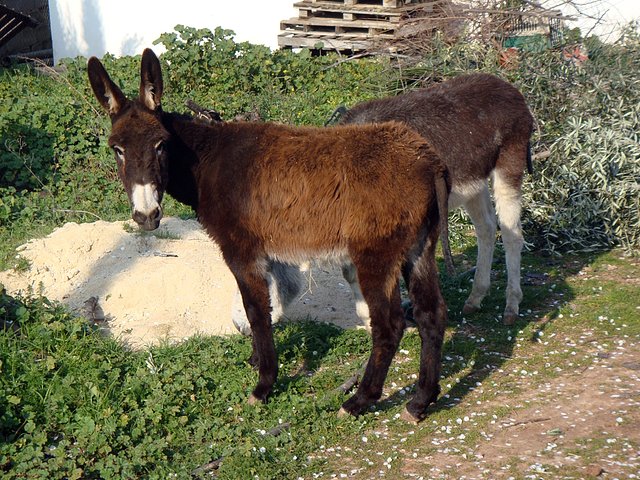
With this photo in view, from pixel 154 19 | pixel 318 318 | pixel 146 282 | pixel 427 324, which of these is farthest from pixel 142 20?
pixel 427 324

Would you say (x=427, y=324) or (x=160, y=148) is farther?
(x=160, y=148)

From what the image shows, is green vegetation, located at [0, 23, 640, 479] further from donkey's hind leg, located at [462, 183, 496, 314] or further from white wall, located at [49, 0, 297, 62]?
white wall, located at [49, 0, 297, 62]

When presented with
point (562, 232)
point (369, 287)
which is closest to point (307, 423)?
point (369, 287)

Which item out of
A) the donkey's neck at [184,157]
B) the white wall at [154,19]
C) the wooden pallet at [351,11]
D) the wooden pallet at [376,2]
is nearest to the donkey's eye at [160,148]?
the donkey's neck at [184,157]

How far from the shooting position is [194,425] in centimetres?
501

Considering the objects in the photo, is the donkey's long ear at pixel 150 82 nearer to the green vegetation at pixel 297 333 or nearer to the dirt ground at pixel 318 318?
the green vegetation at pixel 297 333

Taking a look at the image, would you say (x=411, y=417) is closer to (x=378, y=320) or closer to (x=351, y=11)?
(x=378, y=320)

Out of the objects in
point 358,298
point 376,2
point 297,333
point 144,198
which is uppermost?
point 376,2

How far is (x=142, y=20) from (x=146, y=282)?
8865 millimetres

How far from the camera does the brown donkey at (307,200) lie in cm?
490

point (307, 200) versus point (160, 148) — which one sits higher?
point (160, 148)

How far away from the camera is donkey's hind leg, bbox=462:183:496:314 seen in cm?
702

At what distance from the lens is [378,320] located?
4957 millimetres

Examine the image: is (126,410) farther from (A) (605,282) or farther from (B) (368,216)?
(A) (605,282)
